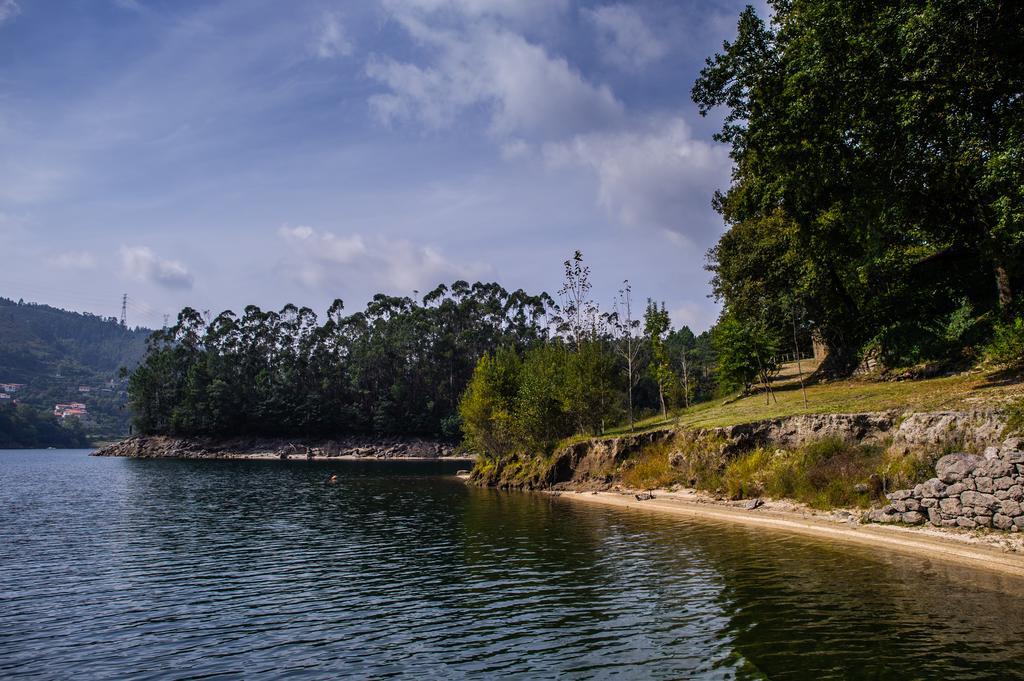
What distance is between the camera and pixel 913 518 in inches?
1060

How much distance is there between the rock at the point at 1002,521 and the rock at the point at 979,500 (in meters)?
0.42

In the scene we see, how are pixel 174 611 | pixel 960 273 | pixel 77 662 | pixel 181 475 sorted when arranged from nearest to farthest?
pixel 77 662 < pixel 174 611 < pixel 960 273 < pixel 181 475

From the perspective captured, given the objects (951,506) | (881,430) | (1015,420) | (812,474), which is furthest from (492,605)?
(881,430)

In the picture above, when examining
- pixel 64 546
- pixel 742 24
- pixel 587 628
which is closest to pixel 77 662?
pixel 587 628

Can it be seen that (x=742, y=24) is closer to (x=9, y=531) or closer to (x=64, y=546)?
(x=64, y=546)

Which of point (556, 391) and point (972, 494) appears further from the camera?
point (556, 391)

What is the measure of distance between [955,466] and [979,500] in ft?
5.12

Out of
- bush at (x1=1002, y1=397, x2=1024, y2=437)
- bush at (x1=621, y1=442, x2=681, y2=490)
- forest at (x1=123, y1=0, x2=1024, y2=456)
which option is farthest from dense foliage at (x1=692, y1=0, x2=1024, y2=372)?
bush at (x1=621, y1=442, x2=681, y2=490)

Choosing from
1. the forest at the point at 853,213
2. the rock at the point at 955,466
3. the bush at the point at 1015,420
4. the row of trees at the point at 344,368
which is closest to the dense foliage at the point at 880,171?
the forest at the point at 853,213

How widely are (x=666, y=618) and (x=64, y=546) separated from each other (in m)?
30.3

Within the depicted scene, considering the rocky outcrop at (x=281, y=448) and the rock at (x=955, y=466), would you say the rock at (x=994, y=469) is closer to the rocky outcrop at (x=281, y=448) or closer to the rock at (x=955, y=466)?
the rock at (x=955, y=466)

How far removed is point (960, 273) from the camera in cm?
4559

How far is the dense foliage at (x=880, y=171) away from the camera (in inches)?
1083

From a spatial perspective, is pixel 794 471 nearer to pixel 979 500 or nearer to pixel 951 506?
pixel 951 506
